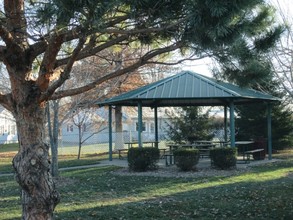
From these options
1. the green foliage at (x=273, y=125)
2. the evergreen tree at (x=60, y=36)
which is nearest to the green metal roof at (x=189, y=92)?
the green foliage at (x=273, y=125)

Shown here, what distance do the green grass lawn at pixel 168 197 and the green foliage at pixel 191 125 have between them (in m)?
9.38

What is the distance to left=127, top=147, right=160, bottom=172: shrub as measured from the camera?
632 inches

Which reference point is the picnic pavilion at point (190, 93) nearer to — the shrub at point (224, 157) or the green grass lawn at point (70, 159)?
the shrub at point (224, 157)

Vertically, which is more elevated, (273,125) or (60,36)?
(60,36)

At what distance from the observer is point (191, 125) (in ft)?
81.0

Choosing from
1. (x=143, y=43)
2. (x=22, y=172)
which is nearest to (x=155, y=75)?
(x=143, y=43)

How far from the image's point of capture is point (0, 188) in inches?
502

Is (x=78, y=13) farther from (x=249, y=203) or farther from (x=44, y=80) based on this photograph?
(x=249, y=203)

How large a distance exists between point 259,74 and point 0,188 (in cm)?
901

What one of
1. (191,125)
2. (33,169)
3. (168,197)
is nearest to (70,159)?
(191,125)

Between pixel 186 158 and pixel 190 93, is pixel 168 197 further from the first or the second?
pixel 190 93

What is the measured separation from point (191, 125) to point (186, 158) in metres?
9.19

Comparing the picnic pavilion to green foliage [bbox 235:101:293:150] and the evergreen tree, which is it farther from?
the evergreen tree

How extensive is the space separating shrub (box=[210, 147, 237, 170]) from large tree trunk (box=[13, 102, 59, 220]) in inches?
431
